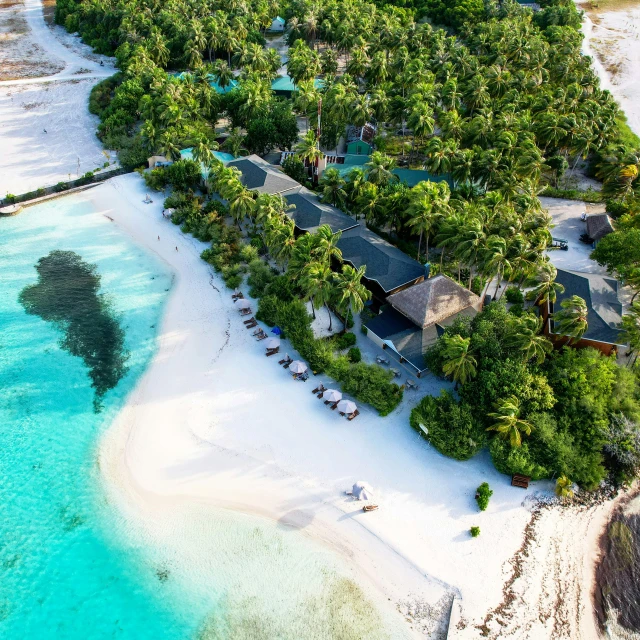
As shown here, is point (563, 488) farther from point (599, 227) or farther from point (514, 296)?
point (599, 227)

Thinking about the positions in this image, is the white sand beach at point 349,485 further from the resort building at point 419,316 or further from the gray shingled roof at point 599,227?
the gray shingled roof at point 599,227

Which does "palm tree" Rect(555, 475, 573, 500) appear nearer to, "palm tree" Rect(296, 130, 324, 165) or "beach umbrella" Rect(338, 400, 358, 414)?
"beach umbrella" Rect(338, 400, 358, 414)

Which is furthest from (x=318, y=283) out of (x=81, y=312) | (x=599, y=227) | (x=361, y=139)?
(x=361, y=139)

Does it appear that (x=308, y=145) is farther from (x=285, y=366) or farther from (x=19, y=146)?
(x=19, y=146)

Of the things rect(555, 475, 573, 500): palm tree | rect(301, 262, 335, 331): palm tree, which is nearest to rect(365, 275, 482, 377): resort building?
rect(301, 262, 335, 331): palm tree

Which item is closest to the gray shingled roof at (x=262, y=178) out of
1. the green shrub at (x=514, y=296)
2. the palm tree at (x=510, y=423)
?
the green shrub at (x=514, y=296)

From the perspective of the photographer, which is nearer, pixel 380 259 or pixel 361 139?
pixel 380 259
